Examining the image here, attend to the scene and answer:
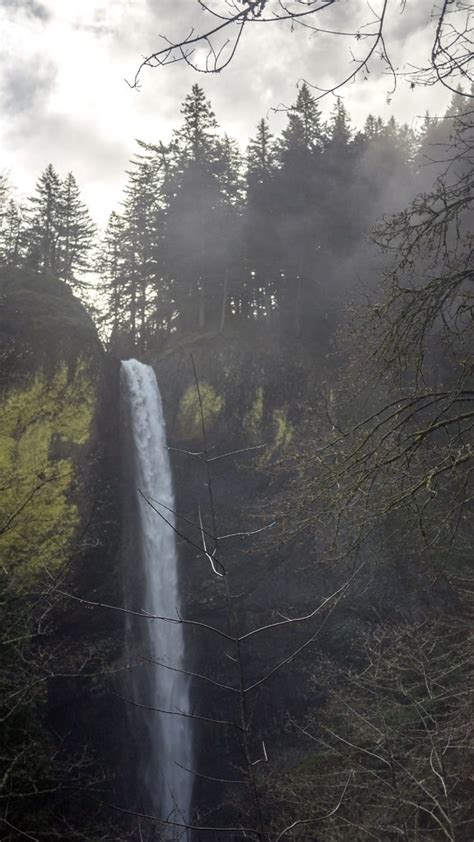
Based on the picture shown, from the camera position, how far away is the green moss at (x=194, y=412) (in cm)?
1939

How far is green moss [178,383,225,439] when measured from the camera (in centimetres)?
1939

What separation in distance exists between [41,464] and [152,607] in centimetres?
611

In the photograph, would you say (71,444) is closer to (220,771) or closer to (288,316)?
(220,771)

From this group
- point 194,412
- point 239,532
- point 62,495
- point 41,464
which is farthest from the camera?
point 194,412

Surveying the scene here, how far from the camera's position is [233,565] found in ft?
56.9

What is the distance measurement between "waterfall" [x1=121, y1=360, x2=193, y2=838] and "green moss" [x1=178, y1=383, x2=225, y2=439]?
0.83 m

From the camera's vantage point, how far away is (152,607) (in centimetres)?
1670

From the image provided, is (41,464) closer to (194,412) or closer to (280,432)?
(194,412)

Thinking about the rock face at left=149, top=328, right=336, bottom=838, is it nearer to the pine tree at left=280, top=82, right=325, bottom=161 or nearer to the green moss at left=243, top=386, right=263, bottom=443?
the green moss at left=243, top=386, right=263, bottom=443

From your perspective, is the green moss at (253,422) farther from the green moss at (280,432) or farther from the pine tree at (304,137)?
the pine tree at (304,137)

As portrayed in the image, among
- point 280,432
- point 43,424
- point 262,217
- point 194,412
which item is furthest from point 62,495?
point 262,217

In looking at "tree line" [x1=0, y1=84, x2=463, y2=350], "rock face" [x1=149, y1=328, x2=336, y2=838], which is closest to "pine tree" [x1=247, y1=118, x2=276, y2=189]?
"tree line" [x1=0, y1=84, x2=463, y2=350]

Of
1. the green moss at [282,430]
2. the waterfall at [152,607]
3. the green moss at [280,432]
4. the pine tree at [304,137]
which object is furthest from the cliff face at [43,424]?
the pine tree at [304,137]

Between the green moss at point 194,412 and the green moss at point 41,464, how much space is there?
12.4 feet
